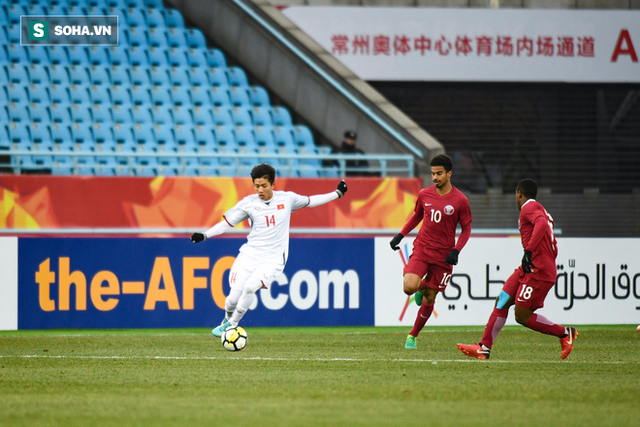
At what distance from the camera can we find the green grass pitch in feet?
20.5

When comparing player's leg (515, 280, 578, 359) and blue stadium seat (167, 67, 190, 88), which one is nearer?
player's leg (515, 280, 578, 359)

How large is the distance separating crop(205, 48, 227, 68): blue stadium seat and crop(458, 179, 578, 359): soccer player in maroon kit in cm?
1134

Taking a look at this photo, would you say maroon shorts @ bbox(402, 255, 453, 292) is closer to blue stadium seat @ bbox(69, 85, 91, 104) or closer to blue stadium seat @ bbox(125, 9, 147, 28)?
blue stadium seat @ bbox(69, 85, 91, 104)

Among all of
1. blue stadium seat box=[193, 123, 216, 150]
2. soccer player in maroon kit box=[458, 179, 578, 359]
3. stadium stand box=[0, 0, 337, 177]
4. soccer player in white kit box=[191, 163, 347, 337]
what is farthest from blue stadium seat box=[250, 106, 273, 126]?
soccer player in maroon kit box=[458, 179, 578, 359]

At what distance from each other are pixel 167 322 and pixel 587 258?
19.6ft

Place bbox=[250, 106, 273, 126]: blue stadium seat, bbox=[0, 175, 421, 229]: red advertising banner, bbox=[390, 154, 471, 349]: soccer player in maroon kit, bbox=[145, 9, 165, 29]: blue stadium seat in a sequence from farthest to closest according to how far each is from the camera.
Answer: bbox=[145, 9, 165, 29]: blue stadium seat
bbox=[250, 106, 273, 126]: blue stadium seat
bbox=[0, 175, 421, 229]: red advertising banner
bbox=[390, 154, 471, 349]: soccer player in maroon kit

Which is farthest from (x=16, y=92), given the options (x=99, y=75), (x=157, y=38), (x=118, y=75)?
(x=157, y=38)

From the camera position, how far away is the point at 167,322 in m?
13.7

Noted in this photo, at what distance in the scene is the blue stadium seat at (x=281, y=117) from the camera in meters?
19.5

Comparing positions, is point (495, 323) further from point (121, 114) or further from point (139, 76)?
point (139, 76)

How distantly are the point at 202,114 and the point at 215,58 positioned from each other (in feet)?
5.63

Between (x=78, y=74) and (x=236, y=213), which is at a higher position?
(x=78, y=74)

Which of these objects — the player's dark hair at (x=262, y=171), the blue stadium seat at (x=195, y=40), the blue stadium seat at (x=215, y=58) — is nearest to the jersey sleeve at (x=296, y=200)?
the player's dark hair at (x=262, y=171)

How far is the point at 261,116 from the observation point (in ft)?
63.6
